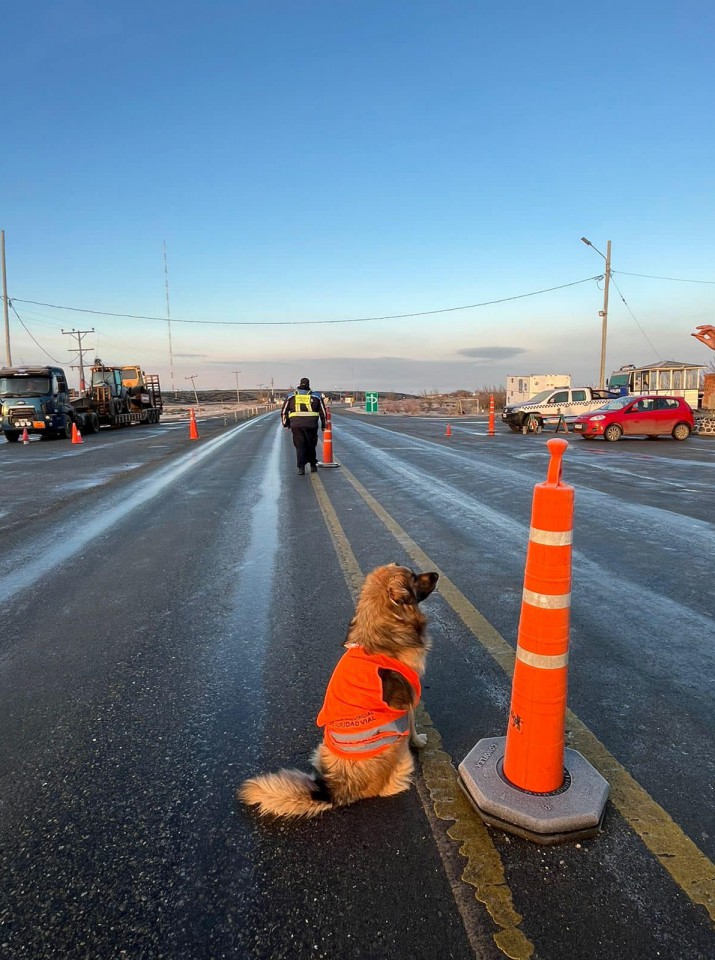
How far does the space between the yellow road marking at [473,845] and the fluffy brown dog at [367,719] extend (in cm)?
15

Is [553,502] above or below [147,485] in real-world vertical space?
above

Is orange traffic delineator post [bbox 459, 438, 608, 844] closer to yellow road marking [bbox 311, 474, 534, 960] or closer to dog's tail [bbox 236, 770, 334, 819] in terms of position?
yellow road marking [bbox 311, 474, 534, 960]

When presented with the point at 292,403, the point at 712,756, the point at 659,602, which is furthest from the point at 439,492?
the point at 712,756

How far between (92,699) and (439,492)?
24.6 ft

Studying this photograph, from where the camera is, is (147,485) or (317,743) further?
(147,485)

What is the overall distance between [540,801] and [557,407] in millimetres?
25753

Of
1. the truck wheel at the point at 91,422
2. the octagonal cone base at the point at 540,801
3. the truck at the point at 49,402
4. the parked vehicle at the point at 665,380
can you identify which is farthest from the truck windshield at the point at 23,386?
the parked vehicle at the point at 665,380

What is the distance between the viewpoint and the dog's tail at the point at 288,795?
2174 mm

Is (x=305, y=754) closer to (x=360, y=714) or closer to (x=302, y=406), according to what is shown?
(x=360, y=714)

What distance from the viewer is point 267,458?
16.1 metres

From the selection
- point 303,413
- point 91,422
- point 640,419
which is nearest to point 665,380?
point 640,419

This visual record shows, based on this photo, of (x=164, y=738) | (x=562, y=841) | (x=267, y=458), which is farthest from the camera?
(x=267, y=458)

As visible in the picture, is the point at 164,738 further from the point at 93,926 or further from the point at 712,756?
the point at 712,756

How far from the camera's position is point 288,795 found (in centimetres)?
217
